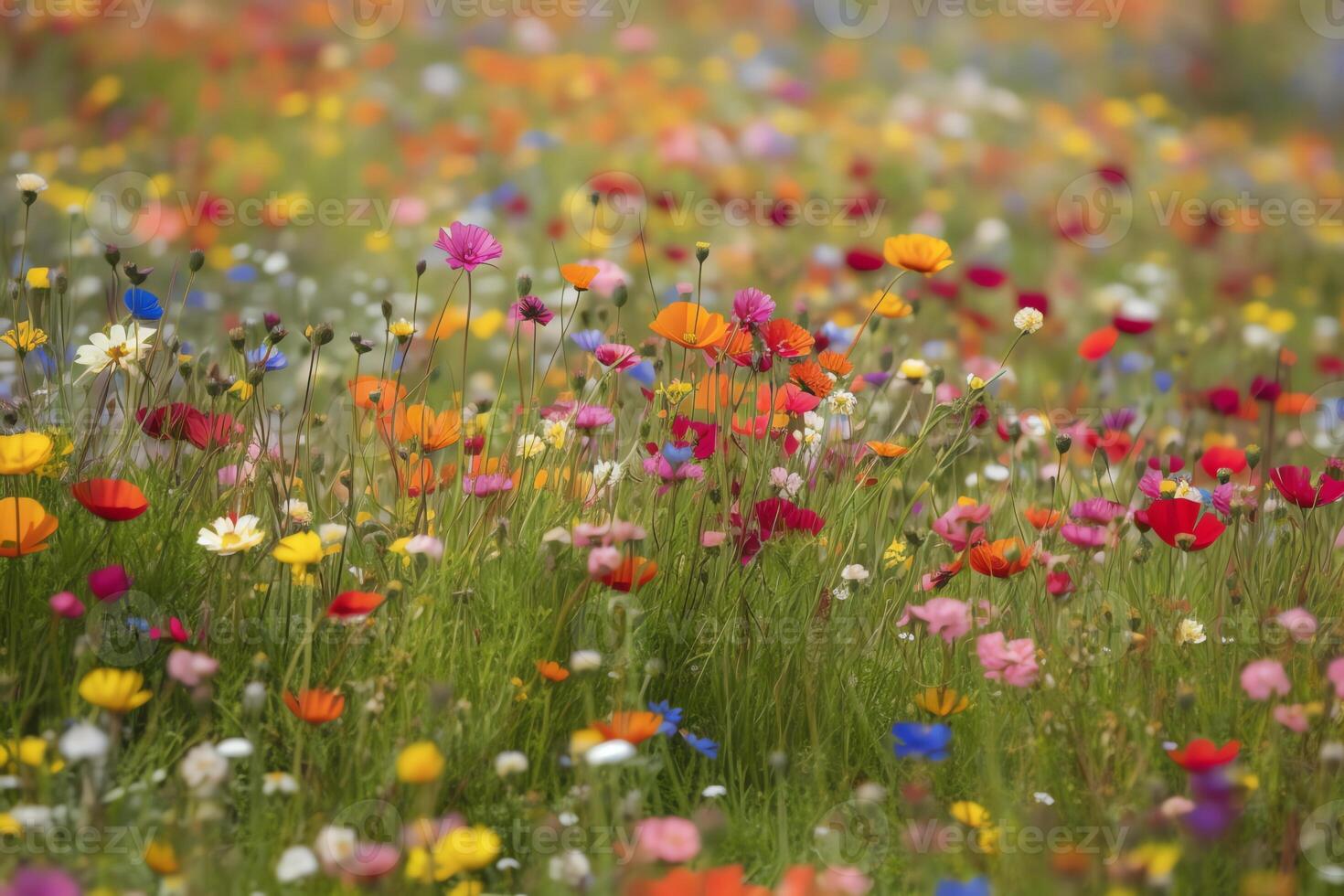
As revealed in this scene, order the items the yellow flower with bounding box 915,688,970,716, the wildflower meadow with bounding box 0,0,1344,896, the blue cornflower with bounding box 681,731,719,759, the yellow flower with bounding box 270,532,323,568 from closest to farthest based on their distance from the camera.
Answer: the wildflower meadow with bounding box 0,0,1344,896
the yellow flower with bounding box 270,532,323,568
the blue cornflower with bounding box 681,731,719,759
the yellow flower with bounding box 915,688,970,716

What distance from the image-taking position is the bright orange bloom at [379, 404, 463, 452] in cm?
203

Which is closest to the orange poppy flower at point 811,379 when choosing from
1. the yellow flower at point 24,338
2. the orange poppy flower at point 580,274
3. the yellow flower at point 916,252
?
the yellow flower at point 916,252

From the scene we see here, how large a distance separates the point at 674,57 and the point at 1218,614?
228 inches

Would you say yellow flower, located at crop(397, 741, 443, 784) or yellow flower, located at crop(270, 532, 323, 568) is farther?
yellow flower, located at crop(270, 532, 323, 568)

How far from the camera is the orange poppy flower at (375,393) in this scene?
81.0 inches

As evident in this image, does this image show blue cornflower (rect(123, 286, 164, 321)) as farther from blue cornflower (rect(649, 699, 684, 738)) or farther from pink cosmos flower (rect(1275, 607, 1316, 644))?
pink cosmos flower (rect(1275, 607, 1316, 644))

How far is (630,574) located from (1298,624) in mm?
911

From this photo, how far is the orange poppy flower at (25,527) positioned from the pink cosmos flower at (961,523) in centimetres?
118

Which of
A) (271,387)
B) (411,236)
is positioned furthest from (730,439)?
(411,236)

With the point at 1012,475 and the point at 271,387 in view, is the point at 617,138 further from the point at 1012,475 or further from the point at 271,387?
the point at 1012,475

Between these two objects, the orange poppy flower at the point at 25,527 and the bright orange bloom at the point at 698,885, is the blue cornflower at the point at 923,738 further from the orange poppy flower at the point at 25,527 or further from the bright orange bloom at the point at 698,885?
the orange poppy flower at the point at 25,527

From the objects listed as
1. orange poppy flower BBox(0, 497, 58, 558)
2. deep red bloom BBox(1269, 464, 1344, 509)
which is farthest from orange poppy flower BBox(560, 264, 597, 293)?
deep red bloom BBox(1269, 464, 1344, 509)

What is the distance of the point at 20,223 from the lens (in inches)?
184

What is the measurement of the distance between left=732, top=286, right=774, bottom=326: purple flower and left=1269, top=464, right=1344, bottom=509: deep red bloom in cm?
77
